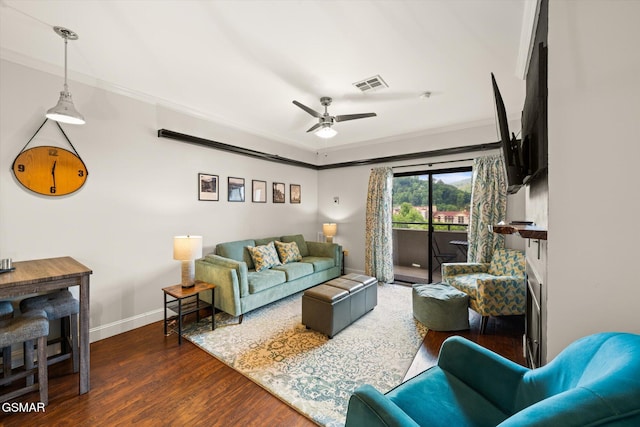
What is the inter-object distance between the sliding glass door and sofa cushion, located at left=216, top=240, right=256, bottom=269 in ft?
9.32

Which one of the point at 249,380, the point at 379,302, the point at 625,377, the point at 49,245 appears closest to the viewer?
the point at 625,377

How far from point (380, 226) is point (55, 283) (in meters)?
4.32

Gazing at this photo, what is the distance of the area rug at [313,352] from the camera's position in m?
1.94

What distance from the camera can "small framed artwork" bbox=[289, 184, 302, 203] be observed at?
525 cm

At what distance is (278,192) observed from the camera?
16.3 ft

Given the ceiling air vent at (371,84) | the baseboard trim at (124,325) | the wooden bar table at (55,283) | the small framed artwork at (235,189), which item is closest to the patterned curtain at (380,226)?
the ceiling air vent at (371,84)

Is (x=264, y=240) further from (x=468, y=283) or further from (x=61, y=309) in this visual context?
(x=468, y=283)

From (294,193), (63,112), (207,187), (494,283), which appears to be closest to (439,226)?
(494,283)

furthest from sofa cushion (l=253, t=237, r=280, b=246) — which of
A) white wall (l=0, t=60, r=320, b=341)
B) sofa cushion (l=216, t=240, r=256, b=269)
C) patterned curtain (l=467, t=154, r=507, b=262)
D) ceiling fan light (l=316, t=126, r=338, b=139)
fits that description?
patterned curtain (l=467, t=154, r=507, b=262)

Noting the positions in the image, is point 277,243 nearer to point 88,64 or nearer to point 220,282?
point 220,282

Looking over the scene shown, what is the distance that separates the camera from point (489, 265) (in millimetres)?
3592

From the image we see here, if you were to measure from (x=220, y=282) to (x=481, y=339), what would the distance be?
9.86 feet

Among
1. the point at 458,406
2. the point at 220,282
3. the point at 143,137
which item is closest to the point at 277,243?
the point at 220,282

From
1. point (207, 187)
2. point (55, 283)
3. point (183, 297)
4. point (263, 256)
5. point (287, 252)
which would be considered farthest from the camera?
point (287, 252)
